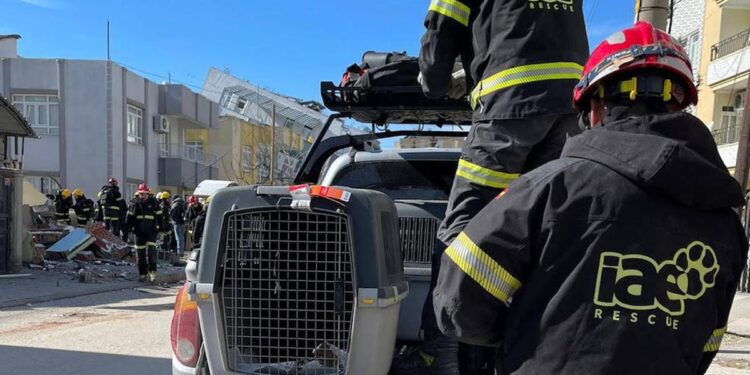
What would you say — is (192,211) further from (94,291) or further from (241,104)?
(241,104)

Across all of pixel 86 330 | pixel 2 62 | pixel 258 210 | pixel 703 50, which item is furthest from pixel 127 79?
pixel 258 210

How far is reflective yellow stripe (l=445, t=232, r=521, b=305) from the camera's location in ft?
4.69

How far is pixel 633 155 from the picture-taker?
4.28 ft

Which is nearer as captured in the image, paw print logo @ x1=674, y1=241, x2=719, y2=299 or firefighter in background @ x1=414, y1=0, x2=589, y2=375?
paw print logo @ x1=674, y1=241, x2=719, y2=299

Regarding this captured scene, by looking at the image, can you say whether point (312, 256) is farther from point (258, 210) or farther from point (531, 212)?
point (531, 212)

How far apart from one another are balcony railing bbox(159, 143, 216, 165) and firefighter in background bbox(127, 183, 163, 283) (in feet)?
67.4

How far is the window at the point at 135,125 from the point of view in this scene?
27.0 meters

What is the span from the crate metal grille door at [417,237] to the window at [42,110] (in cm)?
2602

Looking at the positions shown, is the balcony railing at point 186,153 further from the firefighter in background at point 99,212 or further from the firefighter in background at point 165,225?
the firefighter in background at point 165,225

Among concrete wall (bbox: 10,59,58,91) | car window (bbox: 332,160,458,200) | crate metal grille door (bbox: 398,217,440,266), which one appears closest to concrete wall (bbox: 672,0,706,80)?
car window (bbox: 332,160,458,200)

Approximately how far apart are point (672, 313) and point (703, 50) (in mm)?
23691

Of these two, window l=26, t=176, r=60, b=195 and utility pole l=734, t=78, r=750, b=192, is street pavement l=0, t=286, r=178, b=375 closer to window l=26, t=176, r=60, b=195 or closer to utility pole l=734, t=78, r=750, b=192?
utility pole l=734, t=78, r=750, b=192

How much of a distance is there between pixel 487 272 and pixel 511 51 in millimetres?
1210

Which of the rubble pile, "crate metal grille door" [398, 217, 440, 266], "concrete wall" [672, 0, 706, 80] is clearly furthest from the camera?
"concrete wall" [672, 0, 706, 80]
